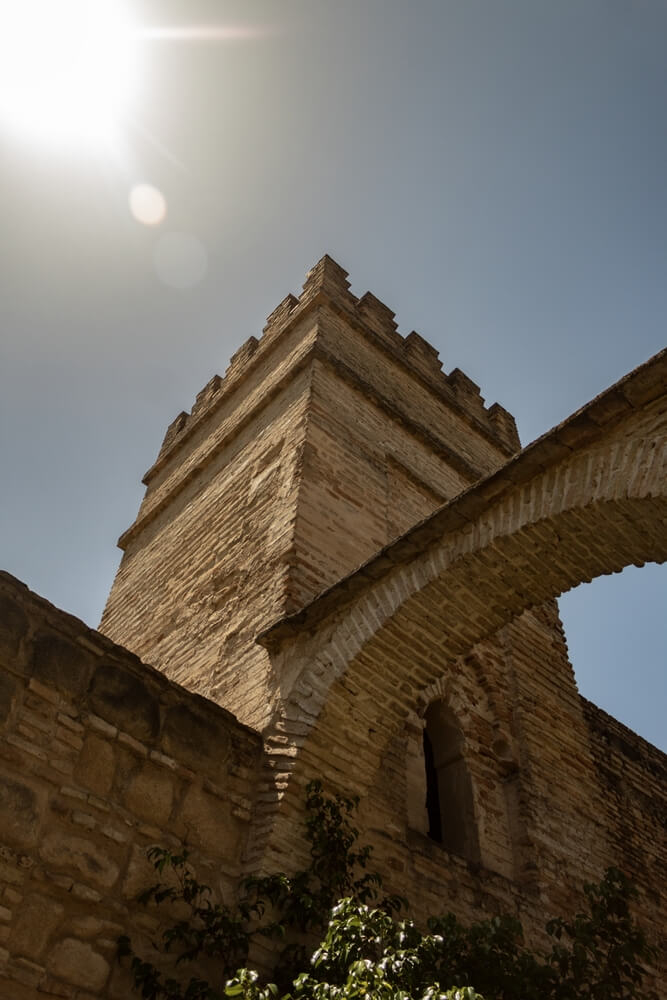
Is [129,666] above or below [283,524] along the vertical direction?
below

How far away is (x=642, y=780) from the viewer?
7.80 m

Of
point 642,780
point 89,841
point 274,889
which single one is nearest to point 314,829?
point 274,889

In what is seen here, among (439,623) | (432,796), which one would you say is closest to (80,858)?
(439,623)

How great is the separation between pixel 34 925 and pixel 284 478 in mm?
4017

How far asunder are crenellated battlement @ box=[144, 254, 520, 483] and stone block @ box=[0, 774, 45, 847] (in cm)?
668

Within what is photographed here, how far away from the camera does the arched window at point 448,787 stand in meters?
5.67

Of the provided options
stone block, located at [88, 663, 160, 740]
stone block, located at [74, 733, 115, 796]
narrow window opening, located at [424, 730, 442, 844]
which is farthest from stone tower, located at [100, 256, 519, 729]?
narrow window opening, located at [424, 730, 442, 844]

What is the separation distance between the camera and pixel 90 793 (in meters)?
3.69

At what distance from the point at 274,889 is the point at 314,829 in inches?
16.2

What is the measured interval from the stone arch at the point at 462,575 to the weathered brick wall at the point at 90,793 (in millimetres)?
469

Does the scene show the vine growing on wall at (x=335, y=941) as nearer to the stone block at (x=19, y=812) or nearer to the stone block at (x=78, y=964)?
the stone block at (x=78, y=964)

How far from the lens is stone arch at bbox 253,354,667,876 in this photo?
12.8ft

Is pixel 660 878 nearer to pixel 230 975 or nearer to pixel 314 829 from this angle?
pixel 314 829

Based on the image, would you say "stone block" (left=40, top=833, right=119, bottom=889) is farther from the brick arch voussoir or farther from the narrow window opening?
the narrow window opening
